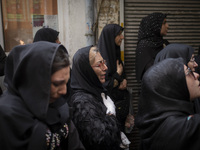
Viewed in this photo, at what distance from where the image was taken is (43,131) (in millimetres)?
1323

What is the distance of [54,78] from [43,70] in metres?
0.11

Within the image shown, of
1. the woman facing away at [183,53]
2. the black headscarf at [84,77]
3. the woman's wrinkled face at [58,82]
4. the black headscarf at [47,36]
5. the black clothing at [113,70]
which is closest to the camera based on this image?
the woman's wrinkled face at [58,82]

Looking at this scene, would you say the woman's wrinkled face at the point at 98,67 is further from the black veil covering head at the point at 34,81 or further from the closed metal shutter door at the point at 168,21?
the closed metal shutter door at the point at 168,21

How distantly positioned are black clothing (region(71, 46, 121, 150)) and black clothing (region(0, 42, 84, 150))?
16.5 inches

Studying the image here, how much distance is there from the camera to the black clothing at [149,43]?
362cm

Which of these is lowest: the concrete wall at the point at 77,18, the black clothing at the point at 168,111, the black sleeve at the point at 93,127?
the black sleeve at the point at 93,127

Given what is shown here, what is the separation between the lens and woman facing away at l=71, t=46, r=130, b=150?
1.87 m

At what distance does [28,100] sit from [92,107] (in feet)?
2.53

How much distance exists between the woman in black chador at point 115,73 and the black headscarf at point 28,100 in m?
2.16

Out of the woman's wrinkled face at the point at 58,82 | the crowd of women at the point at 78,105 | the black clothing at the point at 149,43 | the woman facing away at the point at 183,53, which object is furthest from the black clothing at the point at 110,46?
the woman's wrinkled face at the point at 58,82

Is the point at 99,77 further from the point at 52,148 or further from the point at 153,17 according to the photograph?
the point at 153,17

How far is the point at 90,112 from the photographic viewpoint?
6.28 feet

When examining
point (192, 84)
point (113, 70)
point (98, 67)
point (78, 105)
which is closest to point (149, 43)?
point (113, 70)

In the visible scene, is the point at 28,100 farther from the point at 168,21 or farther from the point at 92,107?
the point at 168,21
